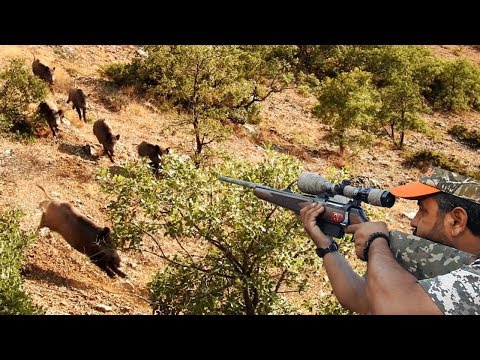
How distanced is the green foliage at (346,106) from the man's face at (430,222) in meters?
19.5

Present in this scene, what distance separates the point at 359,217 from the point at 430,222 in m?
0.53

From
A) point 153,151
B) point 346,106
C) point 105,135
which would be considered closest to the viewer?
point 105,135

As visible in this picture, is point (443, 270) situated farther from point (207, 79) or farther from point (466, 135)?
point (466, 135)

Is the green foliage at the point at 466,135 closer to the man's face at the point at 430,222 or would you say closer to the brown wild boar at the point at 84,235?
the brown wild boar at the point at 84,235

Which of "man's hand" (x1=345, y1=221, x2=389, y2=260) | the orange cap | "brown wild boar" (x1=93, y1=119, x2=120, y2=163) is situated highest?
the orange cap

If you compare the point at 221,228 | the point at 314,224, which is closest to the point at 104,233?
the point at 221,228

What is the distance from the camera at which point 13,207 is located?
11.8 m

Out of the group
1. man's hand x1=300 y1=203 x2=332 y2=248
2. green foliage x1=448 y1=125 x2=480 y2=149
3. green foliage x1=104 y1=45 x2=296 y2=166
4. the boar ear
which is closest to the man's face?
man's hand x1=300 y1=203 x2=332 y2=248

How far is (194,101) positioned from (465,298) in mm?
14937

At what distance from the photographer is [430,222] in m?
2.49

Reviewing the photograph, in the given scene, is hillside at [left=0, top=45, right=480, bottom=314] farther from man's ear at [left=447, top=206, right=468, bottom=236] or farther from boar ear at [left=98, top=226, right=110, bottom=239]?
man's ear at [left=447, top=206, right=468, bottom=236]

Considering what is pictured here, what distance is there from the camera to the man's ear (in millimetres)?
2312

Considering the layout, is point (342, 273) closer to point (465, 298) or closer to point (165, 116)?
point (465, 298)

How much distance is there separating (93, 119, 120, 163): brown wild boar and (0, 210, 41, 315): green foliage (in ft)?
22.8
